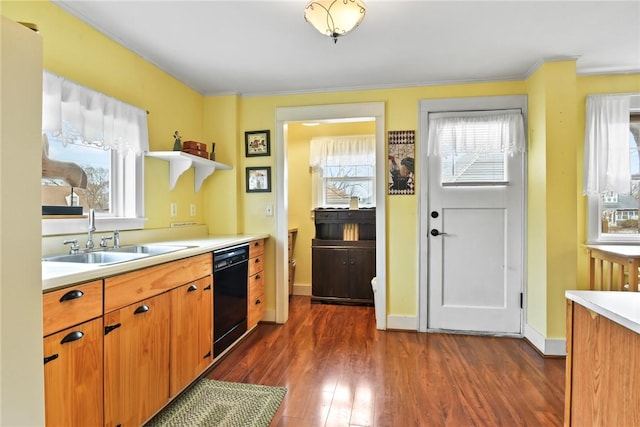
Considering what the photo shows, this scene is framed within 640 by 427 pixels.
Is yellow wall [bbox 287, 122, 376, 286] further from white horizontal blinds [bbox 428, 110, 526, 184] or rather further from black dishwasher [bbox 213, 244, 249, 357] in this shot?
white horizontal blinds [bbox 428, 110, 526, 184]

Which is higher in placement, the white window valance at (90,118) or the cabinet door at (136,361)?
the white window valance at (90,118)

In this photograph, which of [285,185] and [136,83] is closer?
[136,83]

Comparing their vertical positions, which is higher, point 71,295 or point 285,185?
point 285,185

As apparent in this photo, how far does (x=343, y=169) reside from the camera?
4.26 metres

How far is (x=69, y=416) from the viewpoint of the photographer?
1209mm

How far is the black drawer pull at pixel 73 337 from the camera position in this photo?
120cm

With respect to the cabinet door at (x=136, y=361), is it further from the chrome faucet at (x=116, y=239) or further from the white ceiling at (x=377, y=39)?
the white ceiling at (x=377, y=39)

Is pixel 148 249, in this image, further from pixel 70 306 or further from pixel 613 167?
pixel 613 167

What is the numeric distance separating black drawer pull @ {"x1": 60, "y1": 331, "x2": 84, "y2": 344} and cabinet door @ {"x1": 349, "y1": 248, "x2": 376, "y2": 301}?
2963mm

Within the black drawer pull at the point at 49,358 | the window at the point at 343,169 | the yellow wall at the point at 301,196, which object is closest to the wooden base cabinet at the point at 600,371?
the black drawer pull at the point at 49,358

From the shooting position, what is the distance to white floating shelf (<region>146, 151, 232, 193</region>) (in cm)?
245

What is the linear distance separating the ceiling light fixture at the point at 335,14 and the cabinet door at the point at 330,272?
2.64 meters

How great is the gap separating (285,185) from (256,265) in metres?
0.84

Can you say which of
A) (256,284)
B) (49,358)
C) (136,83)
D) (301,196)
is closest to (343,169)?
(301,196)
